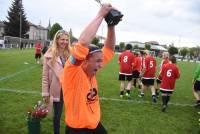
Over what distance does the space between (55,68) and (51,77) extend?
192mm

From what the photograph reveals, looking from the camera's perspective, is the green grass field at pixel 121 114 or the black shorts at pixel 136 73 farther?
the black shorts at pixel 136 73

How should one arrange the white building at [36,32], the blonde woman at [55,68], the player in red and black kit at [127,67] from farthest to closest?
the white building at [36,32]
the player in red and black kit at [127,67]
the blonde woman at [55,68]

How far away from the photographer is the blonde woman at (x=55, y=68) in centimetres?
618

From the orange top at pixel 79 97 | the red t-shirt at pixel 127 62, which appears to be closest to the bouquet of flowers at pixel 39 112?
the orange top at pixel 79 97

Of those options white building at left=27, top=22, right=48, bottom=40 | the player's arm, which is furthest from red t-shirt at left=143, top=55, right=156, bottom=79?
white building at left=27, top=22, right=48, bottom=40

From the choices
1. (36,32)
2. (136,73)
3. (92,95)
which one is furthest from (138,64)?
(36,32)

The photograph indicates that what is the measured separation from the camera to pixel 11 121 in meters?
8.65

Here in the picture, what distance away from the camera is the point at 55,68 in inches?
245

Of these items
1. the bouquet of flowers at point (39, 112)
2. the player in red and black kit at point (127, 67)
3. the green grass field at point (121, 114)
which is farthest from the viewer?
the player in red and black kit at point (127, 67)

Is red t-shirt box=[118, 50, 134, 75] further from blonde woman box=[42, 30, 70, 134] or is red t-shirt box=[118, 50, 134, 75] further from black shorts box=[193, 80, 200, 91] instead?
blonde woman box=[42, 30, 70, 134]

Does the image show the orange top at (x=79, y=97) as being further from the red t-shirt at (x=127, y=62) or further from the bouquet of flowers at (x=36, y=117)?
the red t-shirt at (x=127, y=62)

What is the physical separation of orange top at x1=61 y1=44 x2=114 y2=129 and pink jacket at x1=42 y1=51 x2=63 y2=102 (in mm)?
2050

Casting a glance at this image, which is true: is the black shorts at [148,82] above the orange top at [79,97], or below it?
below

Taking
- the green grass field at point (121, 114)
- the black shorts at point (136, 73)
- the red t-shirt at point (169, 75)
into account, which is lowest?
the green grass field at point (121, 114)
